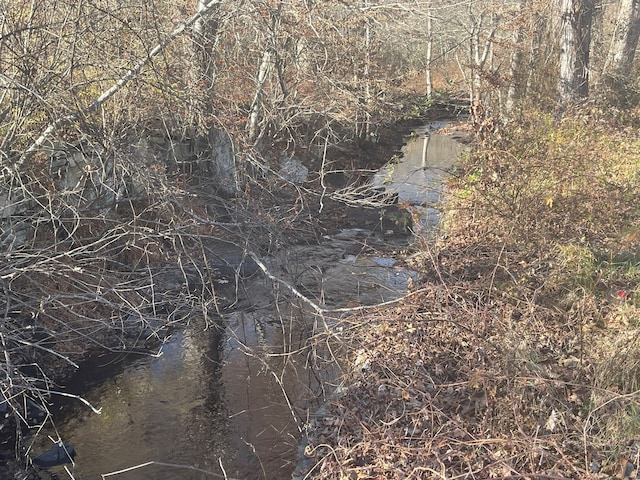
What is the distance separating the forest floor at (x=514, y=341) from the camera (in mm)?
4305

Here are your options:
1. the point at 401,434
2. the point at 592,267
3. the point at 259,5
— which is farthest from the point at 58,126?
the point at 592,267

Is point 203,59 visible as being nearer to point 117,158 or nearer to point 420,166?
point 117,158

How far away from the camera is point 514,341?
5160 mm

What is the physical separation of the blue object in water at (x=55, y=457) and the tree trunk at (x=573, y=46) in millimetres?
10691

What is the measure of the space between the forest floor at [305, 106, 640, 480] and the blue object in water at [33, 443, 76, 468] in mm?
2573

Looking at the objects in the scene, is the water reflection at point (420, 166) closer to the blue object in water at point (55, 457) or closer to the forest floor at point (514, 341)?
the forest floor at point (514, 341)

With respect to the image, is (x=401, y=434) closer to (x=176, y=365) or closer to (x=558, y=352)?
(x=558, y=352)

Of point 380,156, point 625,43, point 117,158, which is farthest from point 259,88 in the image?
point 380,156

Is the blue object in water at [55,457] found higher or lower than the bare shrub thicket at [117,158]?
lower

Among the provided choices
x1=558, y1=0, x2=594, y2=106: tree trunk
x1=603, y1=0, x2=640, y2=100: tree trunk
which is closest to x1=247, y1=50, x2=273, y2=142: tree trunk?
x1=558, y1=0, x2=594, y2=106: tree trunk

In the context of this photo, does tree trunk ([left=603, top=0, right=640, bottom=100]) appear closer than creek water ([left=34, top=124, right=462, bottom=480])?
No

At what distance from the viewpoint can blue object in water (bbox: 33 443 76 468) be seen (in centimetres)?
571

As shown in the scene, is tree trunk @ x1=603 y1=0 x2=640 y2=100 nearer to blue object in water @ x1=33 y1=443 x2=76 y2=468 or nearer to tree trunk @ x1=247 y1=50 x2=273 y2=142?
tree trunk @ x1=247 y1=50 x2=273 y2=142

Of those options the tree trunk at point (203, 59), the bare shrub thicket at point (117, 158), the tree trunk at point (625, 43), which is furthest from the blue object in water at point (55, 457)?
the tree trunk at point (625, 43)
